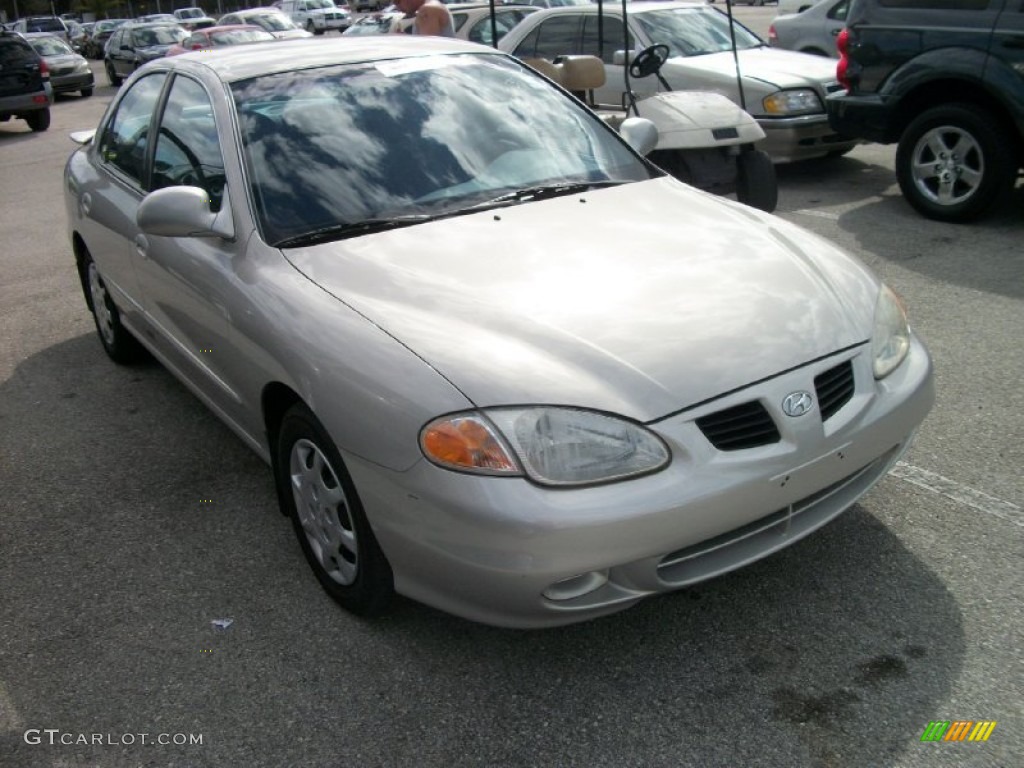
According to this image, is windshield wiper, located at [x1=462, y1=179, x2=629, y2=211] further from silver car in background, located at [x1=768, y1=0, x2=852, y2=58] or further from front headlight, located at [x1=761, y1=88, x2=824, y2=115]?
silver car in background, located at [x1=768, y1=0, x2=852, y2=58]

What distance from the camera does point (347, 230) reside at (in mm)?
3273

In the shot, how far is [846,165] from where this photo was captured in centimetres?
911

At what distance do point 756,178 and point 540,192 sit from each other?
302cm

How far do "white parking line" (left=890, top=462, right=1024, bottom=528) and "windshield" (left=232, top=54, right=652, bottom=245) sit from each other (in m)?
1.50

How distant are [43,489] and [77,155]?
2.23 metres

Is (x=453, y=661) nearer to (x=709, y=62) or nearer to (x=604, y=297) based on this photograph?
(x=604, y=297)

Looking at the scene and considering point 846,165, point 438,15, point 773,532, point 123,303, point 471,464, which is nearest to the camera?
point 471,464

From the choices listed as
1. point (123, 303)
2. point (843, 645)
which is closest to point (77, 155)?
point (123, 303)

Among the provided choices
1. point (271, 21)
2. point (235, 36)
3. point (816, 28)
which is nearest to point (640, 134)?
point (816, 28)

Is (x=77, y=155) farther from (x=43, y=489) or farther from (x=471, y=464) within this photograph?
(x=471, y=464)

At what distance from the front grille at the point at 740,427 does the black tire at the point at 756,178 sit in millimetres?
3926

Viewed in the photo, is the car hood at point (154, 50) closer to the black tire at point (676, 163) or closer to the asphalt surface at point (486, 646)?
the black tire at point (676, 163)

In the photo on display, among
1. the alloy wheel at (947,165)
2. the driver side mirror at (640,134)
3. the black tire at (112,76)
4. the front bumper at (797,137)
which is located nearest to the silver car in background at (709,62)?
the front bumper at (797,137)

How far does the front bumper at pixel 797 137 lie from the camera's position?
27.0 ft
